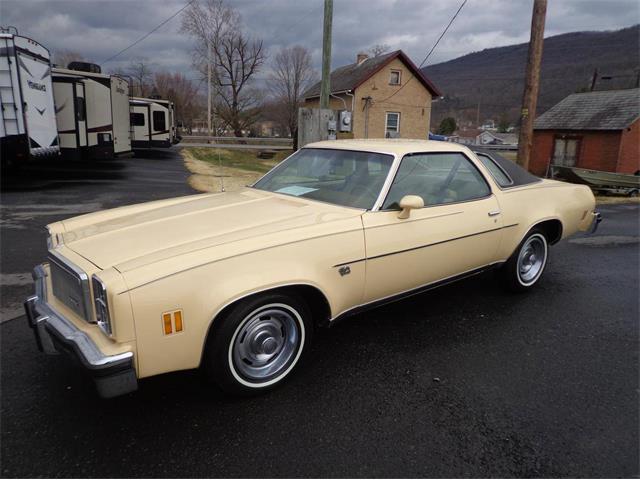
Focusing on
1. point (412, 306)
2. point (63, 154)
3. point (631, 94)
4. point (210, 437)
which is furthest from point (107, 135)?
point (631, 94)

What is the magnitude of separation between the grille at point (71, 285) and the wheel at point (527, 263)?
3.66m

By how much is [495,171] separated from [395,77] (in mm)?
29213

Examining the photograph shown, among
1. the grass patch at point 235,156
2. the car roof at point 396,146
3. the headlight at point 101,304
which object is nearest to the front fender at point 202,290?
the headlight at point 101,304

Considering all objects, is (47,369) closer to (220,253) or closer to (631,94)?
(220,253)

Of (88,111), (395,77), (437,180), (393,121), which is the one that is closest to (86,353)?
(437,180)

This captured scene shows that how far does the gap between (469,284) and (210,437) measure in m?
3.47

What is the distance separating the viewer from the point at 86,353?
2209mm

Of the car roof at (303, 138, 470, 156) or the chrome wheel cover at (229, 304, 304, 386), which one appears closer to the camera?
the chrome wheel cover at (229, 304, 304, 386)

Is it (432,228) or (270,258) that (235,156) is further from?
(270,258)

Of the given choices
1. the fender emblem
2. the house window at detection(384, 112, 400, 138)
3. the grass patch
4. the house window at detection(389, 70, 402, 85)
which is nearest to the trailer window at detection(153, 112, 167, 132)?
the grass patch

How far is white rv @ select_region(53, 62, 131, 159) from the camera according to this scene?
12.5 meters

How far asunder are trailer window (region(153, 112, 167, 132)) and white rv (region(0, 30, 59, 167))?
12744 mm

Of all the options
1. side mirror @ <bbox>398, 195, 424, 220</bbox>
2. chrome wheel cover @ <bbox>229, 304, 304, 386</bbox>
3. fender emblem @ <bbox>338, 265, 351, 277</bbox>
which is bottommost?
chrome wheel cover @ <bbox>229, 304, 304, 386</bbox>

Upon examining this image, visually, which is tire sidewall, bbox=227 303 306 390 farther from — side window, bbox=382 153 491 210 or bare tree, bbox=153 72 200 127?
bare tree, bbox=153 72 200 127
